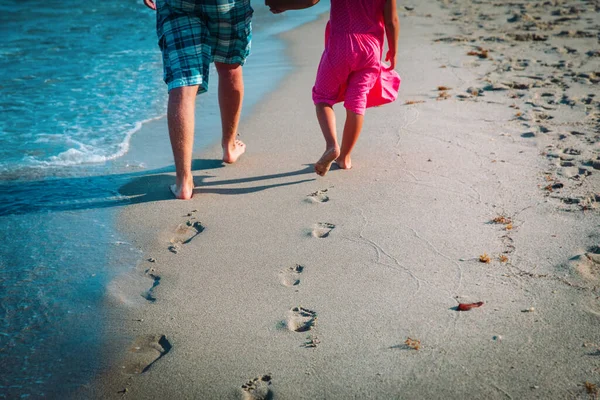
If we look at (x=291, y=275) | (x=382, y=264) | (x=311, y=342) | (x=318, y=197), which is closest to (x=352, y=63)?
(x=318, y=197)

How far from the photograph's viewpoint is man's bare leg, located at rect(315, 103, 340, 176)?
324 centimetres

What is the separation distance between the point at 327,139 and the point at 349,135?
7.8 inches

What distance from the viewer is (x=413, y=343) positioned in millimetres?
2098

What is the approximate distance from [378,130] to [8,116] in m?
3.11

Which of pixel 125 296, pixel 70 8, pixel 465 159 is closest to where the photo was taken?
pixel 125 296

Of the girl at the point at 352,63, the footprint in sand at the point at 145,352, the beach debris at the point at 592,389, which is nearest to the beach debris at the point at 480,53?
the girl at the point at 352,63

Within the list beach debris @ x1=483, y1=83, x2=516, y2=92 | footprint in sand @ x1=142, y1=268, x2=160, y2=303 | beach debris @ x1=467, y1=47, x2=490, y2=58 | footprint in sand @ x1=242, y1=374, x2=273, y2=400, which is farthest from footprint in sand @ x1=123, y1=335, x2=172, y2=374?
beach debris @ x1=467, y1=47, x2=490, y2=58

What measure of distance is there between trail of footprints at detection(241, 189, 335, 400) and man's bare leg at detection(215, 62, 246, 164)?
1.07 metres

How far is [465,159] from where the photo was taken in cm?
368

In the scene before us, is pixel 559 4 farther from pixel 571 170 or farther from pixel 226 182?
pixel 226 182

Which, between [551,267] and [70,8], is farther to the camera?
[70,8]

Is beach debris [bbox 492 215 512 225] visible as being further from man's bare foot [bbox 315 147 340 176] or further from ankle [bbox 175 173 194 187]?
ankle [bbox 175 173 194 187]

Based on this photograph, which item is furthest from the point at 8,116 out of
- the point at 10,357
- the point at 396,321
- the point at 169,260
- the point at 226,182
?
the point at 396,321

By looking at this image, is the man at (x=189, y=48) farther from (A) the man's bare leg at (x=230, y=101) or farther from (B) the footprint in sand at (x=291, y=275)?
(B) the footprint in sand at (x=291, y=275)
